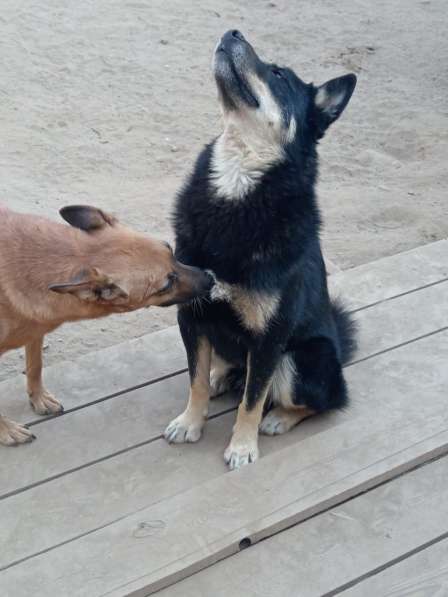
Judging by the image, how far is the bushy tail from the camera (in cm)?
377

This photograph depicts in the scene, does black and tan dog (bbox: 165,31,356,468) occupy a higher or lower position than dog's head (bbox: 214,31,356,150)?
lower

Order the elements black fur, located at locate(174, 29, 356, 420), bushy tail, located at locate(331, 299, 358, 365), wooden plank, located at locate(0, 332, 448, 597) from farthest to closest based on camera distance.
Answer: bushy tail, located at locate(331, 299, 358, 365)
black fur, located at locate(174, 29, 356, 420)
wooden plank, located at locate(0, 332, 448, 597)

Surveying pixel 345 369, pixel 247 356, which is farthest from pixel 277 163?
pixel 345 369

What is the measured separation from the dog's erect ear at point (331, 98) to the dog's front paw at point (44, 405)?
166 cm

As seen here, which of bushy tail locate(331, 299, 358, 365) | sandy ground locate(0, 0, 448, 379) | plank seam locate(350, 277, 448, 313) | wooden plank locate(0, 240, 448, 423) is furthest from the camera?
sandy ground locate(0, 0, 448, 379)

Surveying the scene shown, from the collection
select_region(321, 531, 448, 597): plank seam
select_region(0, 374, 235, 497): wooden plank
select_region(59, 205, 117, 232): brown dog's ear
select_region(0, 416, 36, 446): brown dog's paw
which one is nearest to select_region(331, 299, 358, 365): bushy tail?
select_region(0, 374, 235, 497): wooden plank

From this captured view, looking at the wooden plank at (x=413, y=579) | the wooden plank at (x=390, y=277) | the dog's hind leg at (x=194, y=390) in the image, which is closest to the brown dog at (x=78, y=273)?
the dog's hind leg at (x=194, y=390)

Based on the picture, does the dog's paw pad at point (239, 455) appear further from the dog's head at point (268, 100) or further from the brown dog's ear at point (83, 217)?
the dog's head at point (268, 100)

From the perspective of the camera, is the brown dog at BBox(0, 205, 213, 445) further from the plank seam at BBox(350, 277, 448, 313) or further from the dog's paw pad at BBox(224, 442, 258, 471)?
the plank seam at BBox(350, 277, 448, 313)

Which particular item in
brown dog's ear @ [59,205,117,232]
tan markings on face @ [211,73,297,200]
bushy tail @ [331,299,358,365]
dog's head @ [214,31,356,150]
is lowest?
bushy tail @ [331,299,358,365]

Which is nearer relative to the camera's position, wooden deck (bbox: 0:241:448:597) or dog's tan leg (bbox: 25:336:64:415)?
wooden deck (bbox: 0:241:448:597)

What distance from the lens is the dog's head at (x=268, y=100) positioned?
3191 millimetres

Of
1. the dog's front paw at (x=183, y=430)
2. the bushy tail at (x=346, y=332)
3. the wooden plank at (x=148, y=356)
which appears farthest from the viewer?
the bushy tail at (x=346, y=332)

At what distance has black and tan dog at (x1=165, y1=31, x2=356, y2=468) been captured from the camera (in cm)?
311
